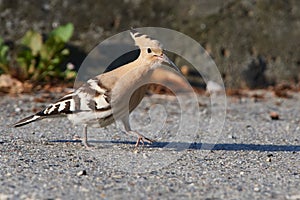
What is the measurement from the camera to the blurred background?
902cm

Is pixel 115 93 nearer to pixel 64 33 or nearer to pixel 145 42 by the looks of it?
pixel 145 42

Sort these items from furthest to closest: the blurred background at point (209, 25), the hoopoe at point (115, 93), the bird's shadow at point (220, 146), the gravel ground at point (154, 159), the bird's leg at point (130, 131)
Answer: the blurred background at point (209, 25), the bird's shadow at point (220, 146), the bird's leg at point (130, 131), the hoopoe at point (115, 93), the gravel ground at point (154, 159)

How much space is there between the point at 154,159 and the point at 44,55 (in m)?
3.69

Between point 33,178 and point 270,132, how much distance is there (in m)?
3.10

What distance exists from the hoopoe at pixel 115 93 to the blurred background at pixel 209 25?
12.8ft

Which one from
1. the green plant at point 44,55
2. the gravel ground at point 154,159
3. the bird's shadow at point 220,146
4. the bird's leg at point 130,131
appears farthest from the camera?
the green plant at point 44,55

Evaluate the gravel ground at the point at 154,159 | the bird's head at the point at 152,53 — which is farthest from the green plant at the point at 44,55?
the bird's head at the point at 152,53

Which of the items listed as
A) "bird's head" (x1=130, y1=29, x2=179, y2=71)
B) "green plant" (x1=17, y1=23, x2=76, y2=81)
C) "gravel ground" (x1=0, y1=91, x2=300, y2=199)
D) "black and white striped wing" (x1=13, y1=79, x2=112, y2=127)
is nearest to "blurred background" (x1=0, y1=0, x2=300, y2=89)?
"green plant" (x1=17, y1=23, x2=76, y2=81)

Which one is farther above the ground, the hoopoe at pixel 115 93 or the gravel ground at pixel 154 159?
the hoopoe at pixel 115 93

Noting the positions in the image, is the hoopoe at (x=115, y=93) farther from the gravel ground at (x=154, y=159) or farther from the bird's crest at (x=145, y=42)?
the gravel ground at (x=154, y=159)

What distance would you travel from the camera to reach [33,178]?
4.01 meters

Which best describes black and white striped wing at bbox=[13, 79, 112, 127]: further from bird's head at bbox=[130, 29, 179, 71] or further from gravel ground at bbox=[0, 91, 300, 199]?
bird's head at bbox=[130, 29, 179, 71]

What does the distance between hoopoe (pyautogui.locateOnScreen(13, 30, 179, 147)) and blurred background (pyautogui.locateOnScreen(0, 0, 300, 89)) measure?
3910mm

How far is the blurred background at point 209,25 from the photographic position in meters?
9.02
